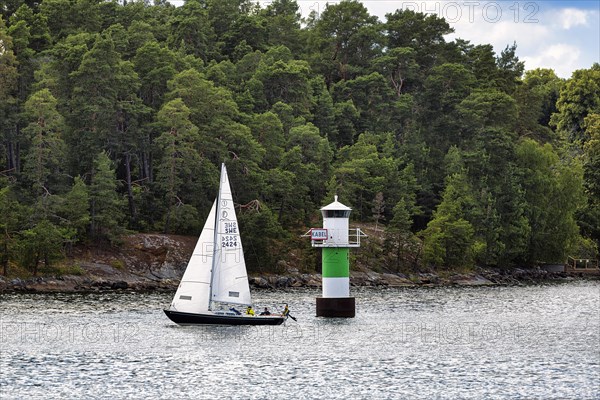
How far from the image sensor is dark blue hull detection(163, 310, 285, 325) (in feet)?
211

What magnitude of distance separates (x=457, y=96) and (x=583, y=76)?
33693mm

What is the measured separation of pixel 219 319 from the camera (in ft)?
210

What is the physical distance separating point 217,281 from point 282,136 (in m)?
70.9

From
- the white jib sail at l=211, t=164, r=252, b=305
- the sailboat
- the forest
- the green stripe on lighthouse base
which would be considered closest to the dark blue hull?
the sailboat

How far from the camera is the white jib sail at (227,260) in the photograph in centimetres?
6531

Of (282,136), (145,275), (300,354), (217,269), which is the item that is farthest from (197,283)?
(282,136)

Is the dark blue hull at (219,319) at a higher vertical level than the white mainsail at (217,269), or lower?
lower

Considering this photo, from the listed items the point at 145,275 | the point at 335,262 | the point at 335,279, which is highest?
the point at 335,262

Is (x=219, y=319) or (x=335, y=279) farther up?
(x=335, y=279)

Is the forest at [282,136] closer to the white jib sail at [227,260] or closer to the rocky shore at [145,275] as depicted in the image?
the rocky shore at [145,275]

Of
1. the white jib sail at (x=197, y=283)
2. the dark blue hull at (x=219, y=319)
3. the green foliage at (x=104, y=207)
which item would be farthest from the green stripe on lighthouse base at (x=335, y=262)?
the green foliage at (x=104, y=207)

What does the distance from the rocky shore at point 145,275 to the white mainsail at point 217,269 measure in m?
32.5

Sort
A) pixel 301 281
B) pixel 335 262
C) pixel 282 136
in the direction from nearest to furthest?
pixel 335 262 → pixel 301 281 → pixel 282 136

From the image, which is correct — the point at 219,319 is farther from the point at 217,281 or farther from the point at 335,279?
the point at 335,279
